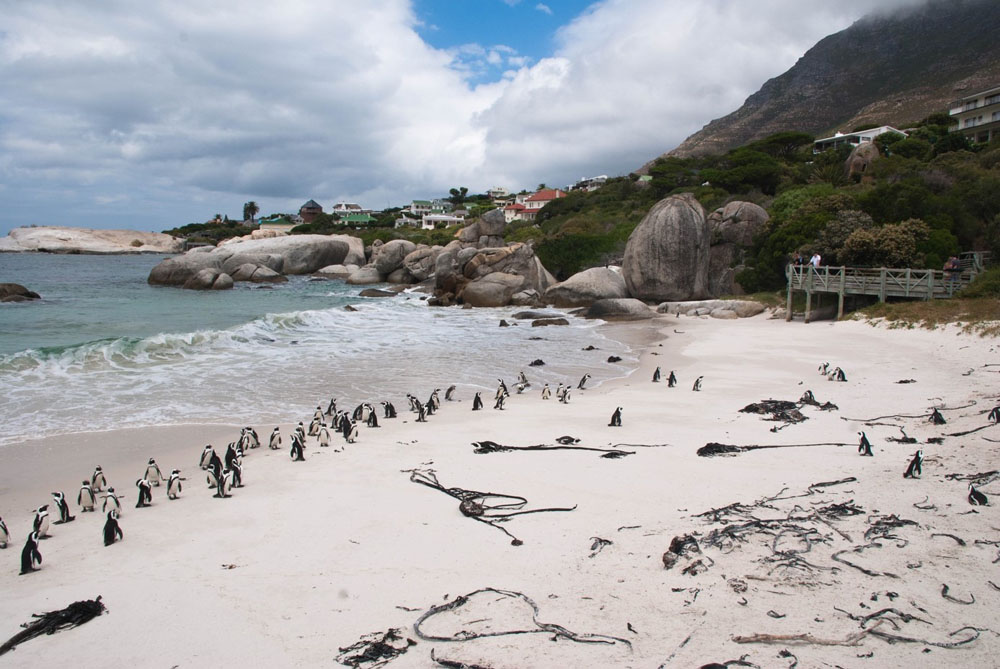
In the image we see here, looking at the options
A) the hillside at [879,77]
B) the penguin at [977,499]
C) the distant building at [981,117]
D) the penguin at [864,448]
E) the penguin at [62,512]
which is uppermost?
the hillside at [879,77]

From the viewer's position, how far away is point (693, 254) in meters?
29.8

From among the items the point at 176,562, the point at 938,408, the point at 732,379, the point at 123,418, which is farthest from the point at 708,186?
the point at 176,562

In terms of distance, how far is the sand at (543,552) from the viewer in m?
4.02

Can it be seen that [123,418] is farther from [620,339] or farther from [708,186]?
[708,186]

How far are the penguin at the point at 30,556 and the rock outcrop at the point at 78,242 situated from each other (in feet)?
348

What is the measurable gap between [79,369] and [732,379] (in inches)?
636

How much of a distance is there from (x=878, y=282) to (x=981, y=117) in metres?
35.3

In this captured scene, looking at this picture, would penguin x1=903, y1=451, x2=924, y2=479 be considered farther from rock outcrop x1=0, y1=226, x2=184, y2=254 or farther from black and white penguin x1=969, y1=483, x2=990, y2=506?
rock outcrop x1=0, y1=226, x2=184, y2=254

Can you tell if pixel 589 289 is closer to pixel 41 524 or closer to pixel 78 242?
pixel 41 524

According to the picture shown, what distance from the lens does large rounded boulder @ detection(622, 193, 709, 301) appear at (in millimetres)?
29688

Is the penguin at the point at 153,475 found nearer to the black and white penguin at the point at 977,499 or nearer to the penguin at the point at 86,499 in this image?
the penguin at the point at 86,499

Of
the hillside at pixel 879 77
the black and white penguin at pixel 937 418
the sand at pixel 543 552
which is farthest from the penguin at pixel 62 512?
the hillside at pixel 879 77

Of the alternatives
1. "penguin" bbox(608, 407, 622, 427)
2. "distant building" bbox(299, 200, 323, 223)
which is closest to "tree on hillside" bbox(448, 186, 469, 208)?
"distant building" bbox(299, 200, 323, 223)

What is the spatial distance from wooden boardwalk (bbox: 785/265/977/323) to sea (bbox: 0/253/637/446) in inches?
294
